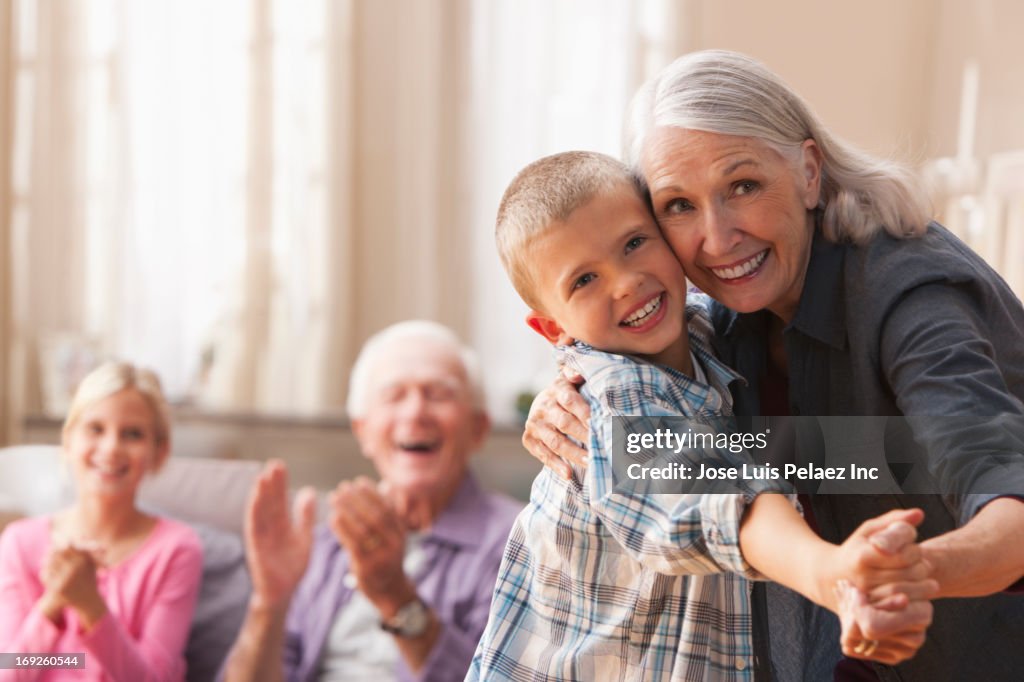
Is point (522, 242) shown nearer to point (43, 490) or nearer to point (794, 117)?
point (794, 117)

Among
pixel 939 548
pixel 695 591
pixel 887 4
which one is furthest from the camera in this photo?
pixel 887 4

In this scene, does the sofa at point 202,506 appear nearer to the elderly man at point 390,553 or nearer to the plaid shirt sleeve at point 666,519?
the elderly man at point 390,553

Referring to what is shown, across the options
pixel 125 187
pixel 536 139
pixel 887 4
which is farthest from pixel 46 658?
pixel 887 4

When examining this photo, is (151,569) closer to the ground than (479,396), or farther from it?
closer to the ground

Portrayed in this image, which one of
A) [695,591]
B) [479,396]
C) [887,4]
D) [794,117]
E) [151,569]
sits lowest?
[151,569]

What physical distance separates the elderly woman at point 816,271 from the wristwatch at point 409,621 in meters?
1.00

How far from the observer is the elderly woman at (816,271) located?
996mm

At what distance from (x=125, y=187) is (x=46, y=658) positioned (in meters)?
1.64

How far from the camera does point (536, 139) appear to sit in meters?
3.06

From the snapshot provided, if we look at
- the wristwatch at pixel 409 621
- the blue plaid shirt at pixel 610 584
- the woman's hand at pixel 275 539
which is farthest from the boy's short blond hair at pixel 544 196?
the woman's hand at pixel 275 539

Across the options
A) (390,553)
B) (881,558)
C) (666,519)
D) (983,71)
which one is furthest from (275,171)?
(881,558)

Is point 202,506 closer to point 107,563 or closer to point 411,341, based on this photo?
point 107,563

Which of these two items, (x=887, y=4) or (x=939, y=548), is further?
(x=887, y=4)

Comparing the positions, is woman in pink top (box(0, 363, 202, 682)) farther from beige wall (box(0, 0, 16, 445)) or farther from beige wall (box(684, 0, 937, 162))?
beige wall (box(684, 0, 937, 162))
